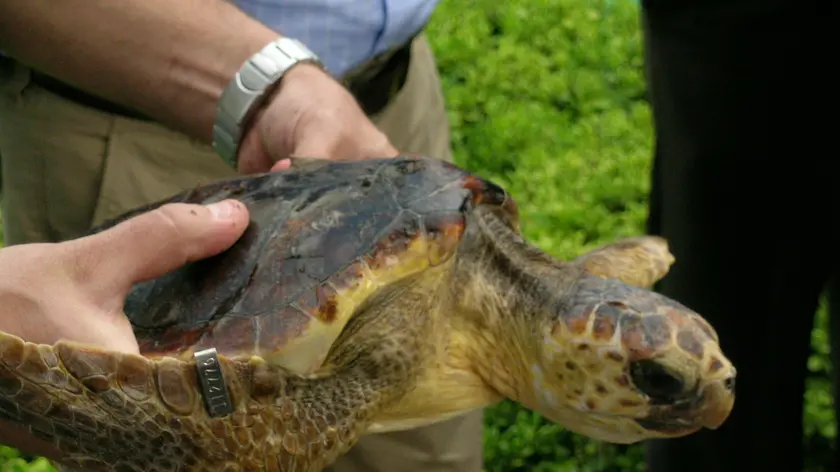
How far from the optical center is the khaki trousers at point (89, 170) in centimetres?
122

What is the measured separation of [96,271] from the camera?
82 centimetres

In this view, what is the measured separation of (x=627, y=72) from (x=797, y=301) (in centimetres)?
219

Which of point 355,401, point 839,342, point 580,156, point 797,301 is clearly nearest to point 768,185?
point 797,301

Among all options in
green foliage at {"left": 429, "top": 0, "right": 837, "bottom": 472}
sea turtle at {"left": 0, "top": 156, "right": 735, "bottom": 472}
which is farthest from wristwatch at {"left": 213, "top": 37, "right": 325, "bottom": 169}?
green foliage at {"left": 429, "top": 0, "right": 837, "bottom": 472}

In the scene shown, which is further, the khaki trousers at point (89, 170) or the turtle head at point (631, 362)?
the khaki trousers at point (89, 170)

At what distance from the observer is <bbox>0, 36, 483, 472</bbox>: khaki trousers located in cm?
122

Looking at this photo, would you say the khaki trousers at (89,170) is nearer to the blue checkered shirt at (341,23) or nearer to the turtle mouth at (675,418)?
the blue checkered shirt at (341,23)

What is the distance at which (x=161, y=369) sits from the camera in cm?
76

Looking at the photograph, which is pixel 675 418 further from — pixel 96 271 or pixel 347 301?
pixel 96 271

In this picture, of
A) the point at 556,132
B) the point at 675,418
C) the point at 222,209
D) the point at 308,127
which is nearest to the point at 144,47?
the point at 308,127

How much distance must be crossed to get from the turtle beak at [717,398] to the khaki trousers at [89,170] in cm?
54

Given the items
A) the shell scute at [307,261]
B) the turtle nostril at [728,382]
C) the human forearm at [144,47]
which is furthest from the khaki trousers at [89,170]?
the turtle nostril at [728,382]

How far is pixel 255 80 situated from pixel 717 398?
2.25ft

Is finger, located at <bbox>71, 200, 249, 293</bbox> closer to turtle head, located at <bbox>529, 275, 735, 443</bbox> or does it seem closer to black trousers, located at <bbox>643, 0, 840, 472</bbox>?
turtle head, located at <bbox>529, 275, 735, 443</bbox>
